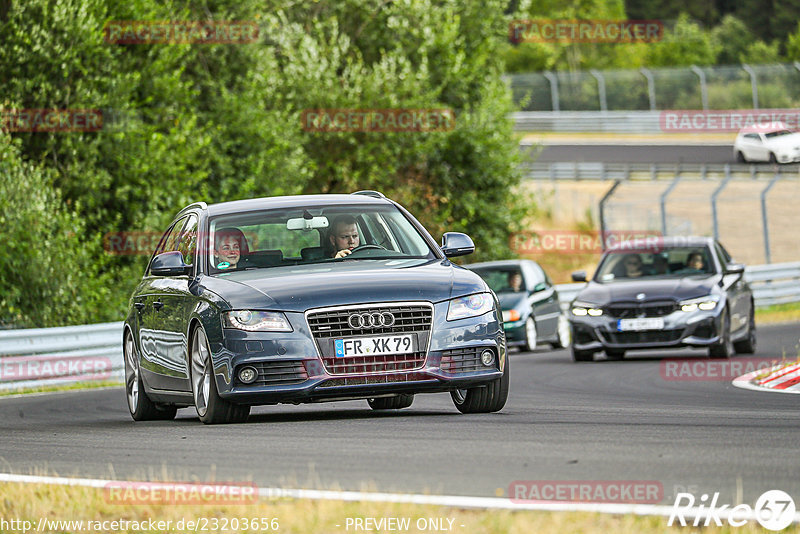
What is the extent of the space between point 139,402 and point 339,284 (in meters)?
2.94

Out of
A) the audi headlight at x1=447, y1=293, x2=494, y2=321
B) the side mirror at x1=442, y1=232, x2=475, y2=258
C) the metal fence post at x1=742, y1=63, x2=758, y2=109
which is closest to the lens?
the audi headlight at x1=447, y1=293, x2=494, y2=321

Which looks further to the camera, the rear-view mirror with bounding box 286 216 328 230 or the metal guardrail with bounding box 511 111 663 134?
the metal guardrail with bounding box 511 111 663 134

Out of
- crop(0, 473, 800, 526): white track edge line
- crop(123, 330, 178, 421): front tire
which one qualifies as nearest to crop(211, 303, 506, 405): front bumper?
crop(123, 330, 178, 421): front tire

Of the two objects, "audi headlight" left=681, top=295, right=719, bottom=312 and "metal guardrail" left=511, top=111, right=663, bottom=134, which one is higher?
"audi headlight" left=681, top=295, right=719, bottom=312

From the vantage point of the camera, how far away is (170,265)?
10.8m

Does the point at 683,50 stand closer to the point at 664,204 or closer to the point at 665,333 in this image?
the point at 664,204

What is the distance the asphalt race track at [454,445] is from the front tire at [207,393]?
0.15 meters

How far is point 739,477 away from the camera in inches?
267

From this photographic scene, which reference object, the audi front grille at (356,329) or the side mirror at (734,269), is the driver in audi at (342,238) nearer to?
the audi front grille at (356,329)

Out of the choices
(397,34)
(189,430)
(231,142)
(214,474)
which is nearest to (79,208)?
(231,142)

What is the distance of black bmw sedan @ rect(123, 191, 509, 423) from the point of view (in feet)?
31.7

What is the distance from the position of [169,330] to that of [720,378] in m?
6.36

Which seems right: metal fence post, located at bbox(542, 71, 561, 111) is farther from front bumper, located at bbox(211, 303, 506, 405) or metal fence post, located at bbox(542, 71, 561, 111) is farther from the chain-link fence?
front bumper, located at bbox(211, 303, 506, 405)

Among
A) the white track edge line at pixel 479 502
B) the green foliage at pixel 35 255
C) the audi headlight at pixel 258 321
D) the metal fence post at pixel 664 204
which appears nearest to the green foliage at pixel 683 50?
the metal fence post at pixel 664 204
